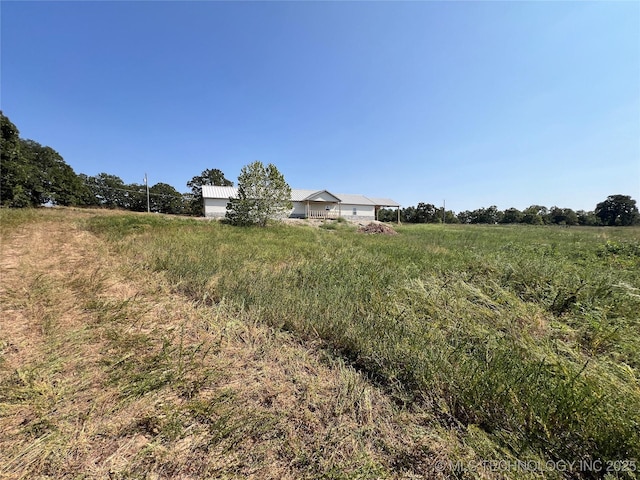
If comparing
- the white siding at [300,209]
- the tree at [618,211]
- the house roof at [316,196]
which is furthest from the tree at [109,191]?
the tree at [618,211]

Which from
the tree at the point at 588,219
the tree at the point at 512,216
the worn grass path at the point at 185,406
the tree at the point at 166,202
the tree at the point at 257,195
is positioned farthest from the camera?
the tree at the point at 512,216

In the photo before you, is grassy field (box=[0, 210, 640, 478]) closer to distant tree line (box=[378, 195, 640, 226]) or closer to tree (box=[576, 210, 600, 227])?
distant tree line (box=[378, 195, 640, 226])

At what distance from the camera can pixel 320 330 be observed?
8.98 ft

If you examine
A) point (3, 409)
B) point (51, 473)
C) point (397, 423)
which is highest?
point (3, 409)

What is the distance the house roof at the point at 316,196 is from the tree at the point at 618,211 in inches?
1930

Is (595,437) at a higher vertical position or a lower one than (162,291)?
lower

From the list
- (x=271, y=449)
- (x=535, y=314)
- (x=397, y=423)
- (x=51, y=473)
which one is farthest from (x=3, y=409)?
(x=535, y=314)

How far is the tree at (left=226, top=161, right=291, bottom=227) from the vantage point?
1731 cm

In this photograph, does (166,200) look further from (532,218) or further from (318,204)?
(532,218)

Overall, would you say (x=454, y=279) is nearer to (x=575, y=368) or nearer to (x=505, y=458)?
(x=575, y=368)

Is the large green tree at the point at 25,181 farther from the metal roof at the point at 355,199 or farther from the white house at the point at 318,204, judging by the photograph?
the metal roof at the point at 355,199

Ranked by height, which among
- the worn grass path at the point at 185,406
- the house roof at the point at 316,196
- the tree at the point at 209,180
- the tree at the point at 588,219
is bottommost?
the worn grass path at the point at 185,406

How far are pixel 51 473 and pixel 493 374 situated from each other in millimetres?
2832

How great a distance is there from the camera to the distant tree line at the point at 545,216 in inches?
1815
